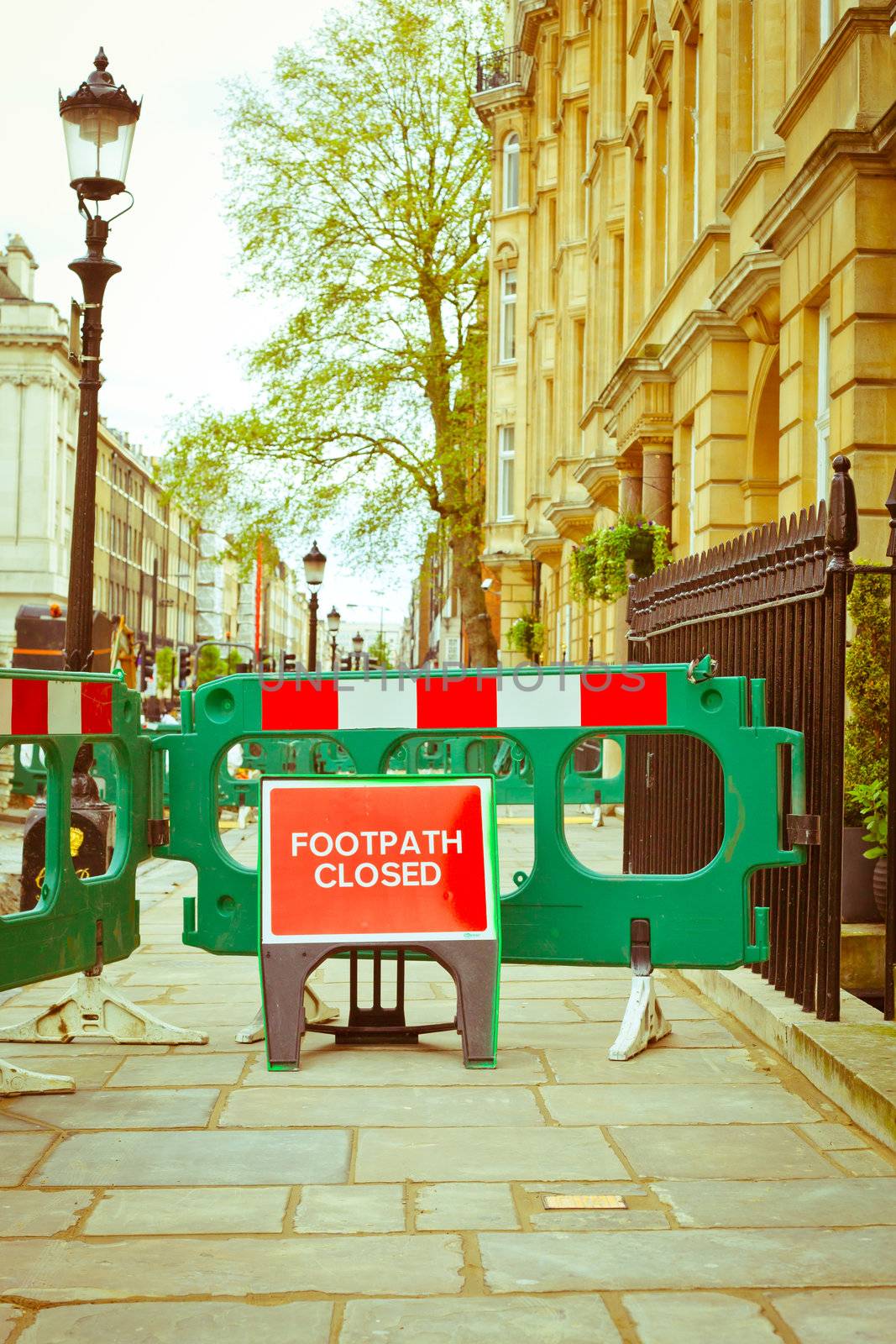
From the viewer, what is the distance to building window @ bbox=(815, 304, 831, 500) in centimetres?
1305

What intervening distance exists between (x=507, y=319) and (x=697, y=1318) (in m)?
37.4

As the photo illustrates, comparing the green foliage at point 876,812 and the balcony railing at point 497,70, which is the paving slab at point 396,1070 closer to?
the green foliage at point 876,812

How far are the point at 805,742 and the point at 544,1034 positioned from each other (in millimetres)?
1544

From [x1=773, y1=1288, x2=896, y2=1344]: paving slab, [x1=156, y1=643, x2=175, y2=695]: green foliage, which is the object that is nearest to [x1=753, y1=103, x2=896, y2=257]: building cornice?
[x1=773, y1=1288, x2=896, y2=1344]: paving slab

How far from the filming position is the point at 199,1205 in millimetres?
4219

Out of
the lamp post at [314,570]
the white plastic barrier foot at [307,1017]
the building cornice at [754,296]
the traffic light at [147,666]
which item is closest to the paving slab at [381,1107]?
the white plastic barrier foot at [307,1017]

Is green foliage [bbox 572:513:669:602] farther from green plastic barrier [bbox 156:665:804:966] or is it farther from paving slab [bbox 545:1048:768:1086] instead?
paving slab [bbox 545:1048:768:1086]

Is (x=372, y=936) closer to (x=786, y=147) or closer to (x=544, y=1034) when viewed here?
(x=544, y=1034)

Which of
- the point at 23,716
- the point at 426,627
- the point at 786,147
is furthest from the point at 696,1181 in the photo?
the point at 426,627

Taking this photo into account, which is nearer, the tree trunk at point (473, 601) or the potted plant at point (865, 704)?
the potted plant at point (865, 704)

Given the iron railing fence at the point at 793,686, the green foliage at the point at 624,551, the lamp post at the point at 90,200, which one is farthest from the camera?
the green foliage at the point at 624,551

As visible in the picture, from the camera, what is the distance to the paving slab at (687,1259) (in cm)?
363

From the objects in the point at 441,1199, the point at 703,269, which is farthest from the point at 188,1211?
the point at 703,269

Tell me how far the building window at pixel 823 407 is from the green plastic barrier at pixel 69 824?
26.4ft
